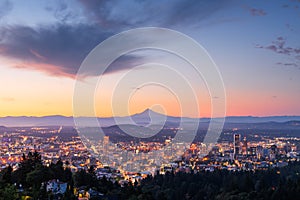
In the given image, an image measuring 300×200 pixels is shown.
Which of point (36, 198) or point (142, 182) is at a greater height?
point (36, 198)

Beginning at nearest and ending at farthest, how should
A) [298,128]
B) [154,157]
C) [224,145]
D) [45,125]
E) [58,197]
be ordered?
1. [58,197]
2. [154,157]
3. [224,145]
4. [45,125]
5. [298,128]

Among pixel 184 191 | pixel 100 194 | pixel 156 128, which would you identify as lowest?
pixel 184 191

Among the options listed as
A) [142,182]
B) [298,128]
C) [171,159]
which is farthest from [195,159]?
[298,128]

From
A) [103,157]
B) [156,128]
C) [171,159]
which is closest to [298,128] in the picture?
[171,159]

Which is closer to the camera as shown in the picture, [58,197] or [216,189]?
[58,197]

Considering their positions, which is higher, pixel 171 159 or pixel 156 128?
pixel 156 128

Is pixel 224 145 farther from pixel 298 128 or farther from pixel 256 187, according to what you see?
pixel 298 128

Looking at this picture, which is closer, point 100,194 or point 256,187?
point 100,194

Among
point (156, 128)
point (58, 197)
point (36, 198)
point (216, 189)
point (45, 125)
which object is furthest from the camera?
point (45, 125)

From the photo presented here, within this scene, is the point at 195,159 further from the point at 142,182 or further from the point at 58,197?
the point at 58,197
